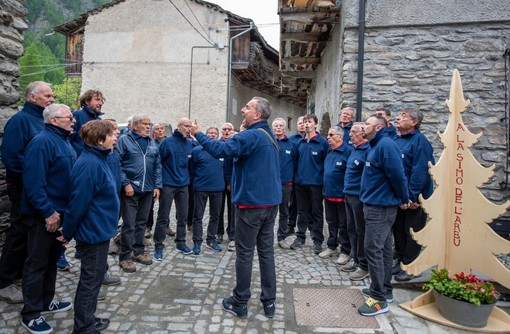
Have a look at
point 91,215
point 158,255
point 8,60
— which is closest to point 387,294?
point 158,255

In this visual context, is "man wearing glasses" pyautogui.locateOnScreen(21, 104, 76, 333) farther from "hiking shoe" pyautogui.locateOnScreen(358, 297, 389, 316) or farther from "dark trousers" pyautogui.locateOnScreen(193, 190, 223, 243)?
"hiking shoe" pyautogui.locateOnScreen(358, 297, 389, 316)

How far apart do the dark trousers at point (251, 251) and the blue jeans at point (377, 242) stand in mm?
949

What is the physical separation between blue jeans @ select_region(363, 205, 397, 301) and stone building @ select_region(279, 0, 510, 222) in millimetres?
2850

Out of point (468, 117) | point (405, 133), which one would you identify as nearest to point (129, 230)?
point (405, 133)

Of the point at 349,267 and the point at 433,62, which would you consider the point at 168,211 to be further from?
the point at 433,62

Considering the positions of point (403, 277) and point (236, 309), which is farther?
point (403, 277)

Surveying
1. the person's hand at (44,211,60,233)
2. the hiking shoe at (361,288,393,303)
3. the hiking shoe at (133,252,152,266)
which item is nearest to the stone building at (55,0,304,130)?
the hiking shoe at (133,252,152,266)

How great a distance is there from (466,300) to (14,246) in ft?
13.5

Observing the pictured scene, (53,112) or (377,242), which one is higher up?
(53,112)

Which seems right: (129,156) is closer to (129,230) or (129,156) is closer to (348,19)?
(129,230)

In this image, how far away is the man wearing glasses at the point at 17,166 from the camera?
10.7 ft

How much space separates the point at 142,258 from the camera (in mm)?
4504

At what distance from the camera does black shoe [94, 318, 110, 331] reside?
2.91 meters

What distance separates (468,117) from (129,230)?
5.36 metres
